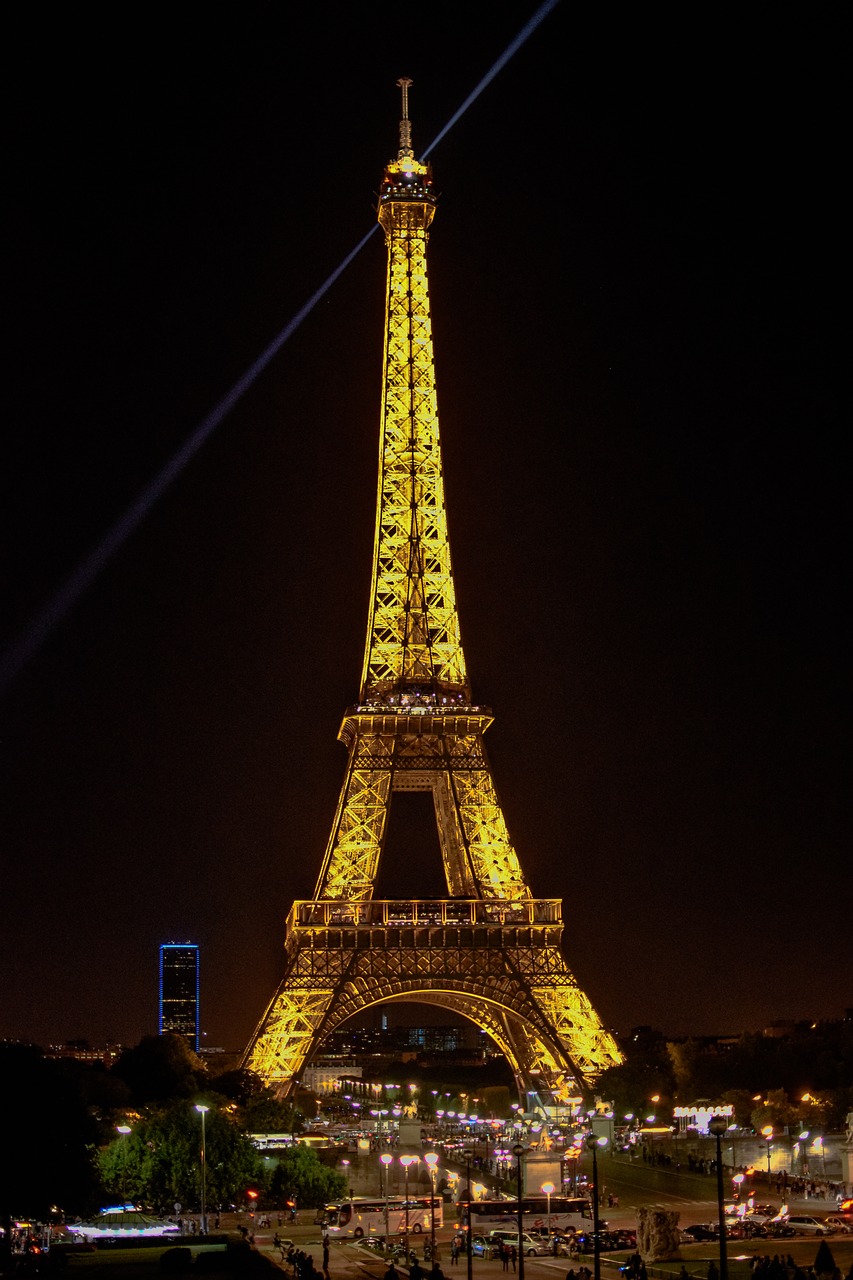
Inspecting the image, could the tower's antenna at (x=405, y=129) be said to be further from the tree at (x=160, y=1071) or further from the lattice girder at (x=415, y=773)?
the tree at (x=160, y=1071)

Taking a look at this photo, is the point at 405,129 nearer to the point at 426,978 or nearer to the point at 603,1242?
the point at 426,978

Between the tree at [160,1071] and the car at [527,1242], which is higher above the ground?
the tree at [160,1071]

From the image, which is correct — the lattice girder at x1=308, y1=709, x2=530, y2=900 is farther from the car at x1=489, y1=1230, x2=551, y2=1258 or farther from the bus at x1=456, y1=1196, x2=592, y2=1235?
the car at x1=489, y1=1230, x2=551, y2=1258

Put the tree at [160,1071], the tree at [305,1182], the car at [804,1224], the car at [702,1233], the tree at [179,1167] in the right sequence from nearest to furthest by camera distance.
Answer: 1. the car at [702,1233]
2. the car at [804,1224]
3. the tree at [179,1167]
4. the tree at [305,1182]
5. the tree at [160,1071]

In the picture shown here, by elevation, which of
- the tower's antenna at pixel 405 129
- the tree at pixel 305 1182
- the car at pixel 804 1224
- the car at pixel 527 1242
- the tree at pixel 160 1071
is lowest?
the car at pixel 527 1242

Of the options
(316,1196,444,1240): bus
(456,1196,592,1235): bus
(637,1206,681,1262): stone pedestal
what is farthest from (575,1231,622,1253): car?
(316,1196,444,1240): bus

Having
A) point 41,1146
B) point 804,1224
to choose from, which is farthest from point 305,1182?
point 804,1224

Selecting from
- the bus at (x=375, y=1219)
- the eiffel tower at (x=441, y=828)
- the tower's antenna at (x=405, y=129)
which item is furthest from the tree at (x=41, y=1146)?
the tower's antenna at (x=405, y=129)

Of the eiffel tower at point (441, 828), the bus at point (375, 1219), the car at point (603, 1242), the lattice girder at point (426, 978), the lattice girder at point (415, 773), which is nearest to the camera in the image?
the car at point (603, 1242)
